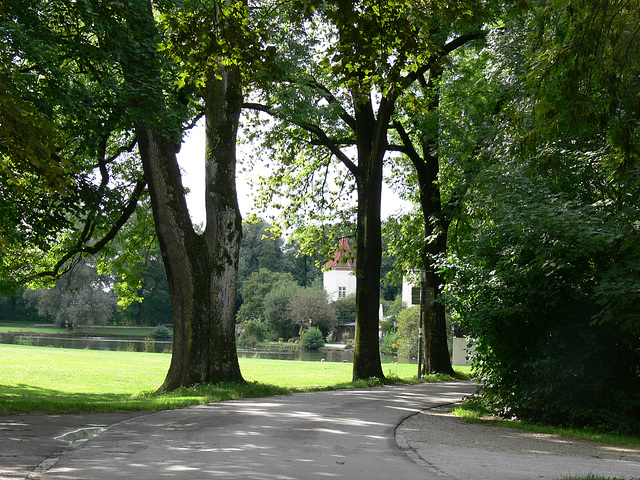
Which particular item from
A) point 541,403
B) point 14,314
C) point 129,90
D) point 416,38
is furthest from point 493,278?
point 14,314

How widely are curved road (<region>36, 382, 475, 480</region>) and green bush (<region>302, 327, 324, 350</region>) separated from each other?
153ft

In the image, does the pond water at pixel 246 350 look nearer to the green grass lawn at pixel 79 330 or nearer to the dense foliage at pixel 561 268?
the green grass lawn at pixel 79 330

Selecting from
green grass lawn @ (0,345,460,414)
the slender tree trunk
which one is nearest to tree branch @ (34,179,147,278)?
green grass lawn @ (0,345,460,414)

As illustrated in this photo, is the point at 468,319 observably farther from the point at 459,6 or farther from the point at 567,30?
the point at 459,6

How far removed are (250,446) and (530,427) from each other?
17.2 feet

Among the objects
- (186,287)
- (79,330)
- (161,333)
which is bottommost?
(161,333)

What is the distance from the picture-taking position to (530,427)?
10.4 meters

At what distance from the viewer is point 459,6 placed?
21.6 feet

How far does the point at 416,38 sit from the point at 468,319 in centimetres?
591

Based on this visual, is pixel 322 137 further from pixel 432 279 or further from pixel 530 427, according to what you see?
pixel 530 427

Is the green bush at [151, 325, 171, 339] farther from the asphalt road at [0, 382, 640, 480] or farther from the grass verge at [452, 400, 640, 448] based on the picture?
the asphalt road at [0, 382, 640, 480]

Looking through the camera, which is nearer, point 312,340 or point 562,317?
point 562,317

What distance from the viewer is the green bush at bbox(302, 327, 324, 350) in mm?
58062

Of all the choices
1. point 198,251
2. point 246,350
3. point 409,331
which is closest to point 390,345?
point 409,331
